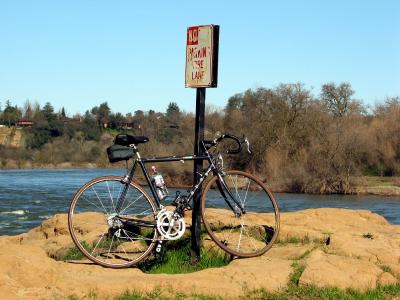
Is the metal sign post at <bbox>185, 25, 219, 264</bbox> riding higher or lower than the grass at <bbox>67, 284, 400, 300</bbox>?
higher

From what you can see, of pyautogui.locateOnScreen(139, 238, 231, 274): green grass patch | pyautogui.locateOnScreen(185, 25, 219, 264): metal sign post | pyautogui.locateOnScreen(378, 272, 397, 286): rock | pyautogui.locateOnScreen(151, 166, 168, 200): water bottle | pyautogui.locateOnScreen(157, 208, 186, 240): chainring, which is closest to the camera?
pyautogui.locateOnScreen(378, 272, 397, 286): rock

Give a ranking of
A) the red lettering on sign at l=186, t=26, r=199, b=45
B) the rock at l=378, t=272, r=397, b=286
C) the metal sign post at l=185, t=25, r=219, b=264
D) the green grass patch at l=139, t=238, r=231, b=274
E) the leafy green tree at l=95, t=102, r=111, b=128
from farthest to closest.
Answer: the leafy green tree at l=95, t=102, r=111, b=128, the red lettering on sign at l=186, t=26, r=199, b=45, the metal sign post at l=185, t=25, r=219, b=264, the green grass patch at l=139, t=238, r=231, b=274, the rock at l=378, t=272, r=397, b=286

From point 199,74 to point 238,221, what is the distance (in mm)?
1836

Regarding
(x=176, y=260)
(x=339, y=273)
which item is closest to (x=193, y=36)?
(x=176, y=260)

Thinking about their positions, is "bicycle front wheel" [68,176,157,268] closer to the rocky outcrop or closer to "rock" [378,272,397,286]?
the rocky outcrop

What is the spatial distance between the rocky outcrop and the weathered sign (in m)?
1.94

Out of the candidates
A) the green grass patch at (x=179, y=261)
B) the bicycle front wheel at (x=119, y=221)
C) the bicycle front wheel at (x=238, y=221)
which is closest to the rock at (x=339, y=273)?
the bicycle front wheel at (x=238, y=221)

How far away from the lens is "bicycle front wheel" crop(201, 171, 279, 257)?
6.77 m

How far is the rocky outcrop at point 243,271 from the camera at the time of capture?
529 cm

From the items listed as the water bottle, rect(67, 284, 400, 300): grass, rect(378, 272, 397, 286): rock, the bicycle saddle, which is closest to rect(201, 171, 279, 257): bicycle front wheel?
the water bottle

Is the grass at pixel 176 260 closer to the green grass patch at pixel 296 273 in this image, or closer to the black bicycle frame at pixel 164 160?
the black bicycle frame at pixel 164 160

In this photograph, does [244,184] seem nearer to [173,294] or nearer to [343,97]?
[173,294]

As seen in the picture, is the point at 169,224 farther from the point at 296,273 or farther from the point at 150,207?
the point at 296,273

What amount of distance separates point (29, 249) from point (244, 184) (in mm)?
2527
